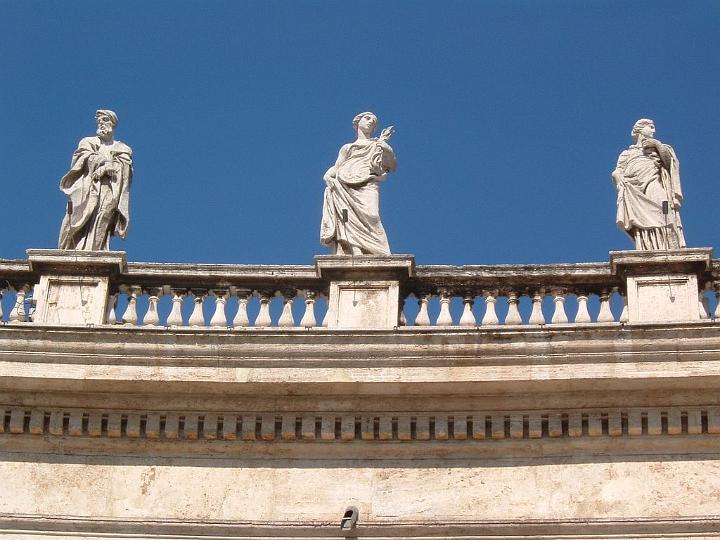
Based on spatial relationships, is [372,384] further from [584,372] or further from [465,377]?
[584,372]

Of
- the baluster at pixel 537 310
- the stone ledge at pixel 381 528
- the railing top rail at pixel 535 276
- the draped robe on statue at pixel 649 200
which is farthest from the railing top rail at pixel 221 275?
the draped robe on statue at pixel 649 200

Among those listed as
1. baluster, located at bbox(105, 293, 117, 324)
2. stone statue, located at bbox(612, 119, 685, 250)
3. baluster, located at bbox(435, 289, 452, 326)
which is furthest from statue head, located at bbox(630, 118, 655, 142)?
baluster, located at bbox(105, 293, 117, 324)

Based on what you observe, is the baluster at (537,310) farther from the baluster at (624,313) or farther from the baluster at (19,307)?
the baluster at (19,307)

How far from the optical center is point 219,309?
17.7m

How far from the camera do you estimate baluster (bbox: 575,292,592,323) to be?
17.3m

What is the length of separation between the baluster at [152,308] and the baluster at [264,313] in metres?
1.06

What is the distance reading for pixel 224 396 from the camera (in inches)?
658

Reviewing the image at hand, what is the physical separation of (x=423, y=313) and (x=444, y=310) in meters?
0.22

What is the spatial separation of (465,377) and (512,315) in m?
1.23

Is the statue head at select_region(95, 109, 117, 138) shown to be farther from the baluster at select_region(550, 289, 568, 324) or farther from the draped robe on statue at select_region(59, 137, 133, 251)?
the baluster at select_region(550, 289, 568, 324)

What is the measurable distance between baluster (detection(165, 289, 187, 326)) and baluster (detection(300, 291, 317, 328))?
4.21ft

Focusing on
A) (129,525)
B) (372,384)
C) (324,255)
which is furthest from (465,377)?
(129,525)

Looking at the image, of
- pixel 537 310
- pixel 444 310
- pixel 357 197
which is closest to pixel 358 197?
pixel 357 197

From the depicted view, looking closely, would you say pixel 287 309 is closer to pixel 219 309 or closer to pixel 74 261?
pixel 219 309
